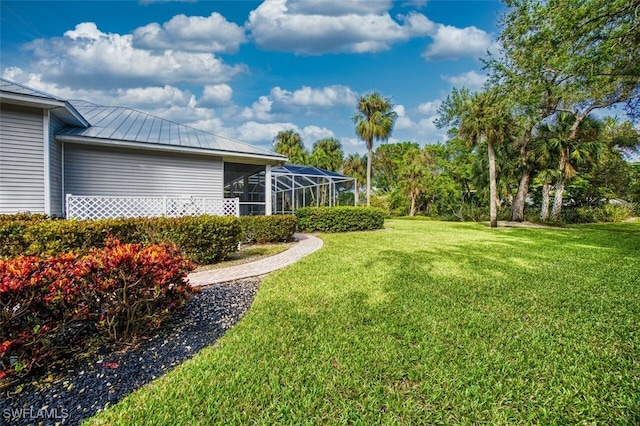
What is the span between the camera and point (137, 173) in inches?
392

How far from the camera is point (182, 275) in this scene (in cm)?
366

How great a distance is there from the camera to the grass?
2.18 meters

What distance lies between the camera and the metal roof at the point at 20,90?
6.92 meters

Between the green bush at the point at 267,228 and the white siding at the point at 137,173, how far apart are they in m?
2.32

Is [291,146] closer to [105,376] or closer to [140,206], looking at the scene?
[140,206]

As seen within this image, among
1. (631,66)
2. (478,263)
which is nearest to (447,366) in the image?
(478,263)

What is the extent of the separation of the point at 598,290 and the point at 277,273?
6041 mm

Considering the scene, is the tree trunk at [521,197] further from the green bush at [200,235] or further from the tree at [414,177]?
the green bush at [200,235]

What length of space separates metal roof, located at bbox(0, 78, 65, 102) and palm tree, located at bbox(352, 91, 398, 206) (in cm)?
1914

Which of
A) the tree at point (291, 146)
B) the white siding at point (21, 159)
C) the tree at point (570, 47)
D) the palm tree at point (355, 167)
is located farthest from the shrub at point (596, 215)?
the white siding at point (21, 159)

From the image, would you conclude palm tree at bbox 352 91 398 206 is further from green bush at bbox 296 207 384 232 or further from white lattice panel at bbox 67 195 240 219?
A: white lattice panel at bbox 67 195 240 219

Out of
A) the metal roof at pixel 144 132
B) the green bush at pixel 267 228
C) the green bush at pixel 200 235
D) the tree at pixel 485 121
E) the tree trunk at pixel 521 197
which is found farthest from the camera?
the tree trunk at pixel 521 197

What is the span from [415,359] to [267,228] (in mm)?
7890

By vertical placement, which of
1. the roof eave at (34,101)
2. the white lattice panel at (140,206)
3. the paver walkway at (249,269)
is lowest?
the paver walkway at (249,269)
